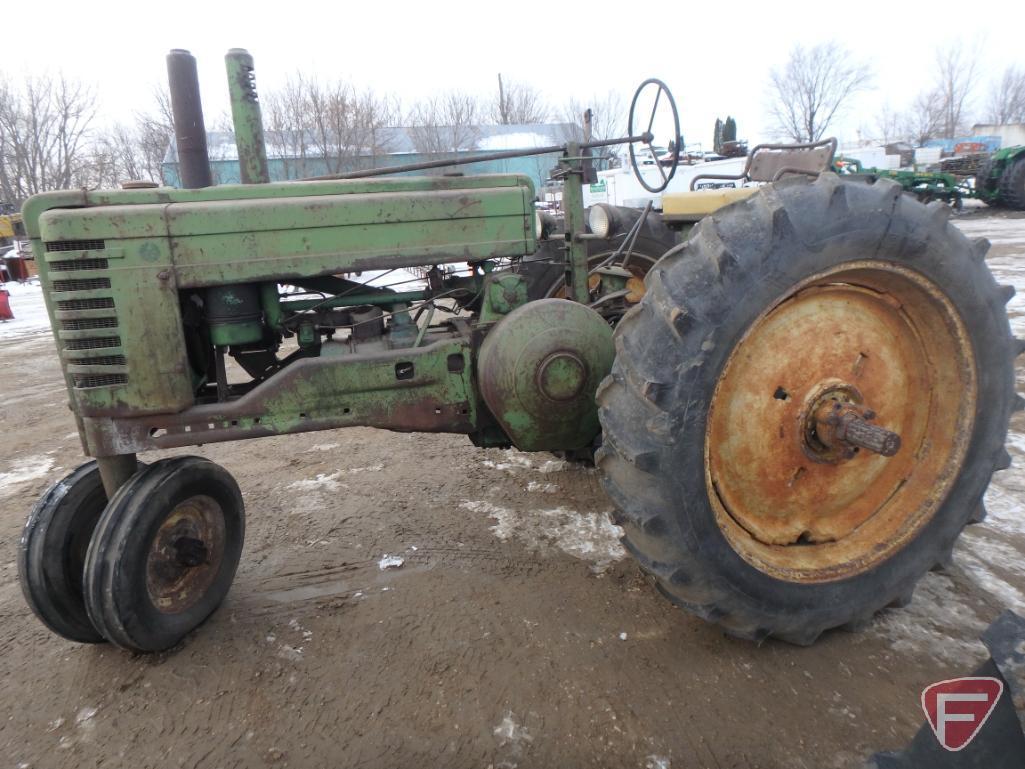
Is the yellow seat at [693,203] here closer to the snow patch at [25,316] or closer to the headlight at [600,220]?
the headlight at [600,220]

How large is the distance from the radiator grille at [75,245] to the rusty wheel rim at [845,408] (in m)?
2.00

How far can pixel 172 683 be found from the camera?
2.27m

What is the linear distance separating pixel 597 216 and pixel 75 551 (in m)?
2.82

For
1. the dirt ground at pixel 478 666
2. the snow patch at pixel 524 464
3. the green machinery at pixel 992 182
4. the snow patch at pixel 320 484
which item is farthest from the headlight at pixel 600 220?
the green machinery at pixel 992 182

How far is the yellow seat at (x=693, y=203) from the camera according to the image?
3151mm

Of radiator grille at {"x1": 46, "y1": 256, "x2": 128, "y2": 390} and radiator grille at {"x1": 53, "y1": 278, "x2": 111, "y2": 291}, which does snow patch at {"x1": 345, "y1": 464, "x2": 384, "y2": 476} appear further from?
radiator grille at {"x1": 53, "y1": 278, "x2": 111, "y2": 291}

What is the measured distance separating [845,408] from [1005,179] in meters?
19.8

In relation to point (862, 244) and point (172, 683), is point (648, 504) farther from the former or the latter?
point (172, 683)

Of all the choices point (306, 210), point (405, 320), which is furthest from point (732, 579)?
point (306, 210)

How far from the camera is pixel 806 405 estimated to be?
2.15 m

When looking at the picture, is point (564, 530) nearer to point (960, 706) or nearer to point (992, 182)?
point (960, 706)

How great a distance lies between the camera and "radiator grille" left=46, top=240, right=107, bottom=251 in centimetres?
216

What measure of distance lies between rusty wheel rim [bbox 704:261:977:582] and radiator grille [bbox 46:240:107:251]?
2003 millimetres

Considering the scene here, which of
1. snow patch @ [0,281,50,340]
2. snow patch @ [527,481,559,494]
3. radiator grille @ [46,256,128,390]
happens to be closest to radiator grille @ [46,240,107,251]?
radiator grille @ [46,256,128,390]
